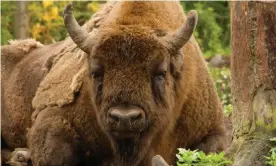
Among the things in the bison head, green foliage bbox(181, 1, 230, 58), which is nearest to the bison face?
the bison head

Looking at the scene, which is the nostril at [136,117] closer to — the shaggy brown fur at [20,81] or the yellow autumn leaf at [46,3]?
the shaggy brown fur at [20,81]

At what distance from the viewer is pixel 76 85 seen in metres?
7.75

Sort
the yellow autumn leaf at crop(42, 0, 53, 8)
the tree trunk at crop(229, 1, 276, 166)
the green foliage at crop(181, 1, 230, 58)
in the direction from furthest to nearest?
the green foliage at crop(181, 1, 230, 58) < the yellow autumn leaf at crop(42, 0, 53, 8) < the tree trunk at crop(229, 1, 276, 166)

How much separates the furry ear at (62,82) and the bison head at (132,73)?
571mm

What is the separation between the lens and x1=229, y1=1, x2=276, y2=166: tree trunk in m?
6.43

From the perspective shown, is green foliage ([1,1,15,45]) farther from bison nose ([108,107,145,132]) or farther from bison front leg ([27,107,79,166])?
bison nose ([108,107,145,132])

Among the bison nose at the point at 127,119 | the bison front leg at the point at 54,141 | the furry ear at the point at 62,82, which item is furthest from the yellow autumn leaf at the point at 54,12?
the bison nose at the point at 127,119

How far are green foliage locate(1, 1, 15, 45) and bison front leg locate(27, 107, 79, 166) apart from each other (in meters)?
5.30

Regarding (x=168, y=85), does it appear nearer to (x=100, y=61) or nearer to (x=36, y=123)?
(x=100, y=61)

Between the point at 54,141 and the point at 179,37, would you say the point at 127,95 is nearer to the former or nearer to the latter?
the point at 179,37

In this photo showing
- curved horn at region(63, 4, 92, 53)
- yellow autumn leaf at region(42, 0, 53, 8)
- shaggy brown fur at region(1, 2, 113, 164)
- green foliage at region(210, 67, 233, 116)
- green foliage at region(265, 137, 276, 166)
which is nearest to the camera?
green foliage at region(265, 137, 276, 166)

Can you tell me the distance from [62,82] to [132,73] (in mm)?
1664

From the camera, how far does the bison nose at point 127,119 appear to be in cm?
647

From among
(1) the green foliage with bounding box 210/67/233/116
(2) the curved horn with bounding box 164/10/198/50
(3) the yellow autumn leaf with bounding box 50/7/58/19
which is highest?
(2) the curved horn with bounding box 164/10/198/50
